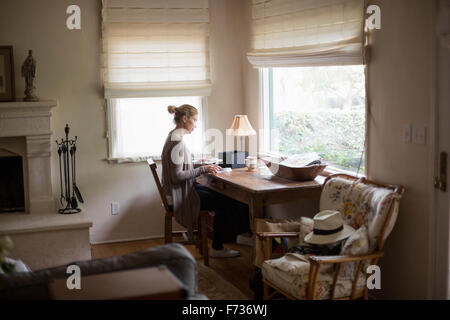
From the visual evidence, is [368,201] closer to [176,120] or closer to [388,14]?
[388,14]

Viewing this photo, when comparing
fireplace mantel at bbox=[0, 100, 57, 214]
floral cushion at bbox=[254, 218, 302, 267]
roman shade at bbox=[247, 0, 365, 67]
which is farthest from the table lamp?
fireplace mantel at bbox=[0, 100, 57, 214]

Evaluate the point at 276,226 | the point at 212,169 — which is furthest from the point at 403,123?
the point at 212,169

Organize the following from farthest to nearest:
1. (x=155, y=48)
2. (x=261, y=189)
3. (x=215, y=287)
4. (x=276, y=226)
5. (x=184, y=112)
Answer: (x=155, y=48)
(x=184, y=112)
(x=215, y=287)
(x=261, y=189)
(x=276, y=226)

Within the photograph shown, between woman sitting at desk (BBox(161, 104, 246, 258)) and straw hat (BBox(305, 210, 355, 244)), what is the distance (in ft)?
4.43

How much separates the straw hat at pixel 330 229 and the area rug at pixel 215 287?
0.86 meters

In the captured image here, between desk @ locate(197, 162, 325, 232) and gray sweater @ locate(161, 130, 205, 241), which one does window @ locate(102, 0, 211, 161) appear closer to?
gray sweater @ locate(161, 130, 205, 241)

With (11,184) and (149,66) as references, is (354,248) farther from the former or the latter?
(11,184)

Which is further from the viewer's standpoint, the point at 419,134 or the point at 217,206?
the point at 217,206

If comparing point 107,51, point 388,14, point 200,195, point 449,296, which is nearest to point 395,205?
point 449,296

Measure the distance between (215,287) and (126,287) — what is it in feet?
7.02

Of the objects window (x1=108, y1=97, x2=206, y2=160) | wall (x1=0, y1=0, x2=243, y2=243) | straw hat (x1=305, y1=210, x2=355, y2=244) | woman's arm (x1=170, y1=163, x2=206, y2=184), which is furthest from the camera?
window (x1=108, y1=97, x2=206, y2=160)

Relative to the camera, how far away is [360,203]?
3.27 meters

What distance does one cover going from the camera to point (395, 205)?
3035mm

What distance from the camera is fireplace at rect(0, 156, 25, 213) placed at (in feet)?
16.2
